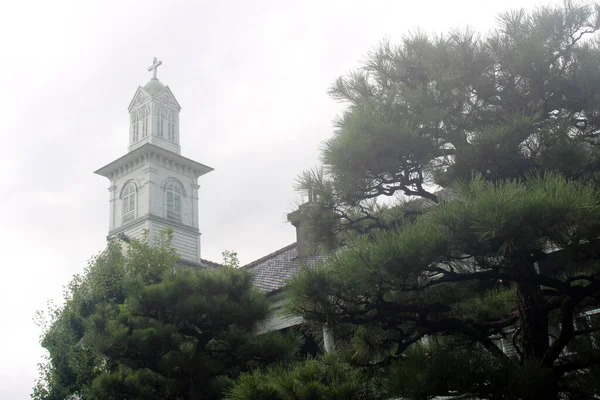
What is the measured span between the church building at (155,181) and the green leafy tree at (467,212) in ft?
73.9

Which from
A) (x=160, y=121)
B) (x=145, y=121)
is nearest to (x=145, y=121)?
(x=145, y=121)

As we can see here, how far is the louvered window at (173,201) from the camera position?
3192cm

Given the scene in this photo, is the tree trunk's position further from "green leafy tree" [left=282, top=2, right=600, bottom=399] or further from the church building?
the church building

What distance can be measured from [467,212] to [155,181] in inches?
1072

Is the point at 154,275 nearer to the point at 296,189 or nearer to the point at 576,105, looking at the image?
the point at 296,189

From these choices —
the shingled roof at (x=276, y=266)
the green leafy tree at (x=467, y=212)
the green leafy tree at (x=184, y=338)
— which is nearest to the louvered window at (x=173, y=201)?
the shingled roof at (x=276, y=266)

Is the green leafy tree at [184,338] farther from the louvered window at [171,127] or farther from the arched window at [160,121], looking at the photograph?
the louvered window at [171,127]

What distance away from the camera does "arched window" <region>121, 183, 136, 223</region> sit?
31.8m

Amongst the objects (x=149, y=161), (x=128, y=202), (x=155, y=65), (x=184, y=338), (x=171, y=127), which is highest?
(x=155, y=65)

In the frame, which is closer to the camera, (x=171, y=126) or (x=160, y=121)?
(x=160, y=121)

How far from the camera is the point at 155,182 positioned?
31.5 m

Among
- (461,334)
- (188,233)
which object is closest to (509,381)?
(461,334)

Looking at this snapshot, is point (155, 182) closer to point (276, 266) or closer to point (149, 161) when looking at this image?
point (149, 161)

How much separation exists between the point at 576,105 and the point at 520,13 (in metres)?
1.38
